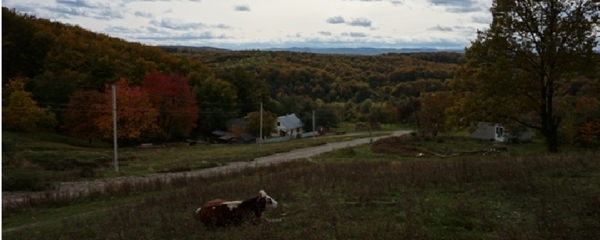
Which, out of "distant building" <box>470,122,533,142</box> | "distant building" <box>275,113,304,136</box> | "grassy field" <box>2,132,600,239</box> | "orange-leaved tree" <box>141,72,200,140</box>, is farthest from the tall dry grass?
"distant building" <box>275,113,304,136</box>

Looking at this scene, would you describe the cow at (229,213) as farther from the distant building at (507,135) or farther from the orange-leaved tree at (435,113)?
the orange-leaved tree at (435,113)

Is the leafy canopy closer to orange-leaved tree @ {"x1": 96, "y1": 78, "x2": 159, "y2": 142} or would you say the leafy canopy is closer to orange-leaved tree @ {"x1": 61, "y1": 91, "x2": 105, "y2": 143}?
orange-leaved tree @ {"x1": 96, "y1": 78, "x2": 159, "y2": 142}

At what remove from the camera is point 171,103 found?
62.9 m

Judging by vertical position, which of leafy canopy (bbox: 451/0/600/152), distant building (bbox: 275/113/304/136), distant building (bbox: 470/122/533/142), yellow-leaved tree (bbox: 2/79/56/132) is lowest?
distant building (bbox: 275/113/304/136)

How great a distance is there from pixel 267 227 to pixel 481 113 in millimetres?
16513

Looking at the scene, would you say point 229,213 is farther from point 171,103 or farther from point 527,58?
point 171,103

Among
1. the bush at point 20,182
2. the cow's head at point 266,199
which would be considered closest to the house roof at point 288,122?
the bush at point 20,182

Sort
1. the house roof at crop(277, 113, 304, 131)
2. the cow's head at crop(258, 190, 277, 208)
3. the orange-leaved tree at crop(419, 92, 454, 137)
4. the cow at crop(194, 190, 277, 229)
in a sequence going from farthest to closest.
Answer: the house roof at crop(277, 113, 304, 131), the orange-leaved tree at crop(419, 92, 454, 137), the cow's head at crop(258, 190, 277, 208), the cow at crop(194, 190, 277, 229)

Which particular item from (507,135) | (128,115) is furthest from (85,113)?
(507,135)

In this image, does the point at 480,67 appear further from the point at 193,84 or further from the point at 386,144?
the point at 193,84

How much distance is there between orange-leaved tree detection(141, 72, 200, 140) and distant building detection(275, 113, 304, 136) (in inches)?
648

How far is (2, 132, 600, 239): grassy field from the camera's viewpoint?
26.0 ft

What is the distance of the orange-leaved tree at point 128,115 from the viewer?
5369 centimetres

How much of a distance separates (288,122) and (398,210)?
235 feet
